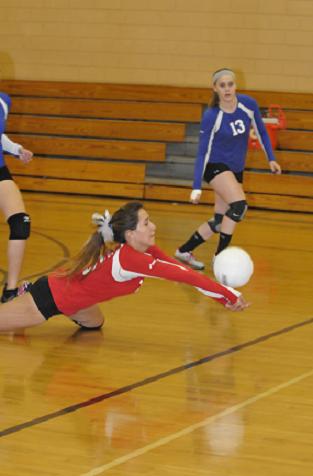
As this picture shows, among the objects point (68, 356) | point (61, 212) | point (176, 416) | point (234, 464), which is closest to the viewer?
point (234, 464)

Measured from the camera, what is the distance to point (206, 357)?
18.9 feet

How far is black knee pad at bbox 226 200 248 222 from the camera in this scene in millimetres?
8680

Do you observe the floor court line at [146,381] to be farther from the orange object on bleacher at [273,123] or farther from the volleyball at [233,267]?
the orange object on bleacher at [273,123]

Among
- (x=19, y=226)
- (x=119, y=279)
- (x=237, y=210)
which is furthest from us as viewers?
(x=237, y=210)

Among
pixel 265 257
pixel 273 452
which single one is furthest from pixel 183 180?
pixel 273 452

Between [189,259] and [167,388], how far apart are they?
3994mm

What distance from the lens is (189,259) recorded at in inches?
356

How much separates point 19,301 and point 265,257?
13.0 ft

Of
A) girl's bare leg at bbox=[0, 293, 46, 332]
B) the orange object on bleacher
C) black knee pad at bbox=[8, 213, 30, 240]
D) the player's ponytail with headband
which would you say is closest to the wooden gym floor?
girl's bare leg at bbox=[0, 293, 46, 332]

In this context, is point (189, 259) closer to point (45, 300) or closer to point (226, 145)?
point (226, 145)

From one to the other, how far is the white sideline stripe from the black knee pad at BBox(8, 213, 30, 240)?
236cm

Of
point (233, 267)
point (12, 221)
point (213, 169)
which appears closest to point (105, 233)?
point (233, 267)

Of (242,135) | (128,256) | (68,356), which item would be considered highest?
(242,135)

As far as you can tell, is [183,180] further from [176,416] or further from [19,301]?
[176,416]
